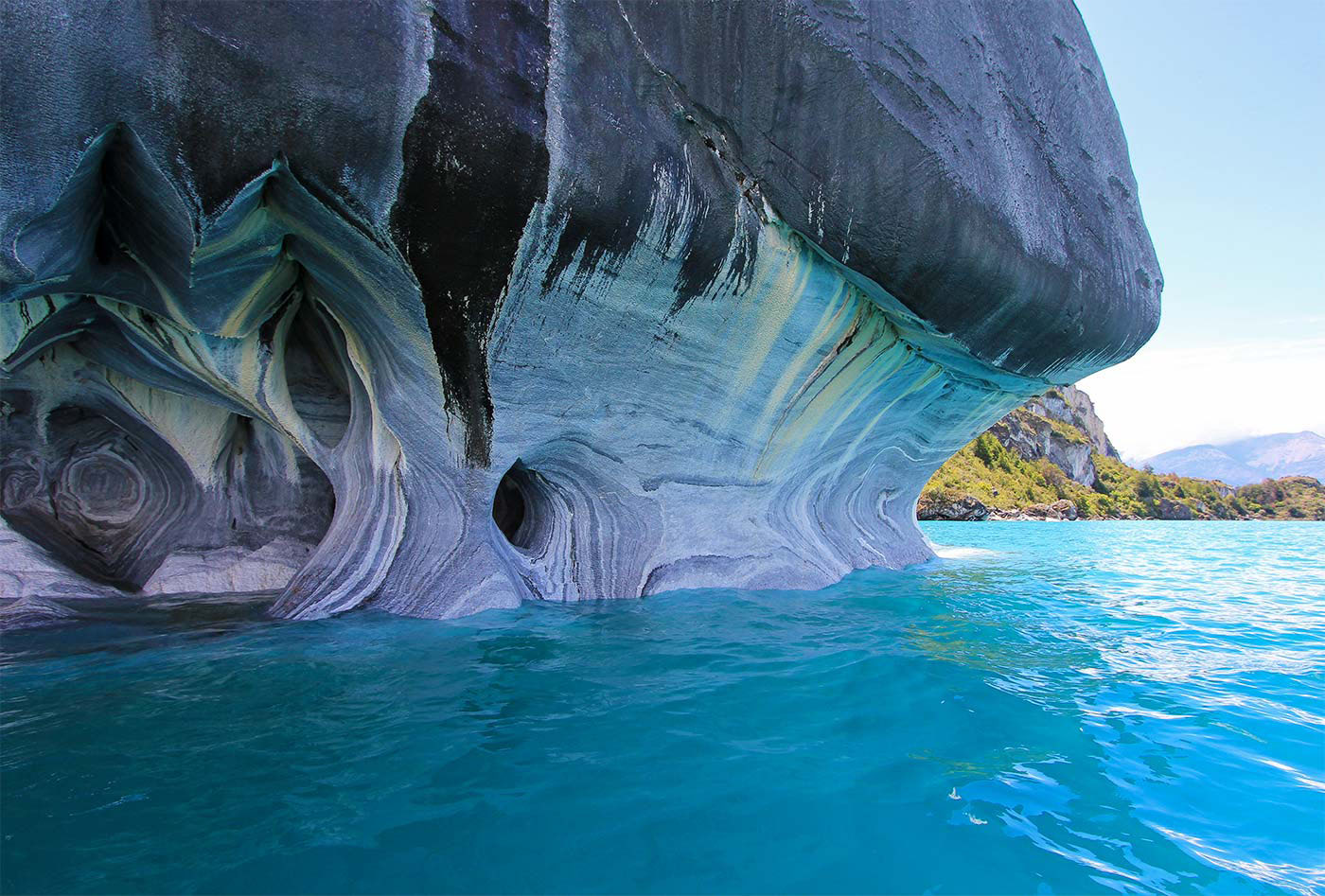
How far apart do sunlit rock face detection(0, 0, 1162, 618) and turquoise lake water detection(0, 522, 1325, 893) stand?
1.48 metres

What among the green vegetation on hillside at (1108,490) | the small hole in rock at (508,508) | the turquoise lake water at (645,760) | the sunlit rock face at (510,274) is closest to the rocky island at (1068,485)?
the green vegetation on hillside at (1108,490)

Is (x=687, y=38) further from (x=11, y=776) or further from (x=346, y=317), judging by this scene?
(x=11, y=776)

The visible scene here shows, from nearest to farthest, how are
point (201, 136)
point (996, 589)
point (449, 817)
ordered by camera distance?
Answer: point (449, 817), point (201, 136), point (996, 589)

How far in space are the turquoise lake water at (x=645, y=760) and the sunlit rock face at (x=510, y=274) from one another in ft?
4.84

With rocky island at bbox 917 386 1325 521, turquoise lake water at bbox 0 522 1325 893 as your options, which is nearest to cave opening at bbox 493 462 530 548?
turquoise lake water at bbox 0 522 1325 893

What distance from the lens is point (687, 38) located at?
15.6 ft

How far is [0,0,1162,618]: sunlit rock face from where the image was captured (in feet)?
12.1

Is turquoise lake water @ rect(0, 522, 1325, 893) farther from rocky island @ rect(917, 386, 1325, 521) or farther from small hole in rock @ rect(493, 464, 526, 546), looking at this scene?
rocky island @ rect(917, 386, 1325, 521)

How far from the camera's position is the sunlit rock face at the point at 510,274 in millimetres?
3674

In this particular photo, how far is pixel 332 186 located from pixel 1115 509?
6181cm

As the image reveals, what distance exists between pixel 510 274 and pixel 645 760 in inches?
129

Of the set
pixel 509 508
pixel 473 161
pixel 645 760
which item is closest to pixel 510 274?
pixel 473 161

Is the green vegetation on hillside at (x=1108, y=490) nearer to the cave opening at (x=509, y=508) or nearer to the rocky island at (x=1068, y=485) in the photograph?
the rocky island at (x=1068, y=485)

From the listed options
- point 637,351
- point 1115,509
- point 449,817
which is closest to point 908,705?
point 449,817
